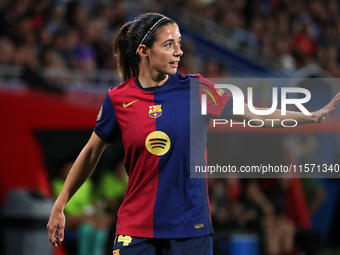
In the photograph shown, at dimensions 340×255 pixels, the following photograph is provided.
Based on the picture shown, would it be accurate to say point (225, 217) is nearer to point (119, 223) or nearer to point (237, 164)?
point (237, 164)

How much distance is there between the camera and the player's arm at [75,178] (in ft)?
11.3

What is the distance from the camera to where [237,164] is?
8.16m

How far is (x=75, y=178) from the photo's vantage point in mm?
3549

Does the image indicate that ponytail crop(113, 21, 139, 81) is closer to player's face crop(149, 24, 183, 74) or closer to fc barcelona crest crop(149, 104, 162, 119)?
player's face crop(149, 24, 183, 74)

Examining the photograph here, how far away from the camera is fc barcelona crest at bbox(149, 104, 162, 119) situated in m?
3.33

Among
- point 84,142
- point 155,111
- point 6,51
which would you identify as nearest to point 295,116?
point 155,111

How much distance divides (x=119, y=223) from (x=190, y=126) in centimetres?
63

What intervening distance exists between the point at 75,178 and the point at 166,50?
857mm

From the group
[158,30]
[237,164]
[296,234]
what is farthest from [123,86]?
[296,234]

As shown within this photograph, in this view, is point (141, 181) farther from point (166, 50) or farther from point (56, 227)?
point (166, 50)

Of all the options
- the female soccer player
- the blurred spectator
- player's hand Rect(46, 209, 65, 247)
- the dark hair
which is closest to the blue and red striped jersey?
the female soccer player

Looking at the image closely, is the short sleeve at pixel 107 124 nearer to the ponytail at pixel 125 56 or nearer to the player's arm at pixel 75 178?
the player's arm at pixel 75 178

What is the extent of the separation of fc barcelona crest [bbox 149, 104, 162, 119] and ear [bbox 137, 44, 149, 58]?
30 cm

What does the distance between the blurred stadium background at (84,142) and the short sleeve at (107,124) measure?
2.98 m
